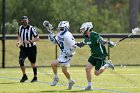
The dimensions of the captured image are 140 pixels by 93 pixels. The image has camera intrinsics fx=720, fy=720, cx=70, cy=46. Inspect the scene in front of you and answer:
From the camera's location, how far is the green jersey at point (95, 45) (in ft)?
61.9

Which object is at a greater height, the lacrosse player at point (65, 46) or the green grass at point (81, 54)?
the lacrosse player at point (65, 46)

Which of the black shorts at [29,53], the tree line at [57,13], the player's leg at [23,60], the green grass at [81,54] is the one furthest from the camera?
the tree line at [57,13]

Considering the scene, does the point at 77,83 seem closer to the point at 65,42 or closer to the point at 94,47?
the point at 65,42

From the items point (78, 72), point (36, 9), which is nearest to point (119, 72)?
point (78, 72)

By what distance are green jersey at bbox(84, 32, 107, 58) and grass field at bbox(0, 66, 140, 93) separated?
0.93 metres

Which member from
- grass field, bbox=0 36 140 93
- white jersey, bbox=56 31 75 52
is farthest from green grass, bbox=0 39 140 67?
white jersey, bbox=56 31 75 52

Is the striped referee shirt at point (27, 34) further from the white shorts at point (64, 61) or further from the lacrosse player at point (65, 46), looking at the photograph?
the white shorts at point (64, 61)

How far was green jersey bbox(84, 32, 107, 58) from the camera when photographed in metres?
18.9

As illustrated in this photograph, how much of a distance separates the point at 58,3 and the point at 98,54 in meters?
29.5

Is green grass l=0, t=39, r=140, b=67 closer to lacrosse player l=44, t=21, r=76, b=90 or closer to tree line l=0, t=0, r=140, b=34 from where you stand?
tree line l=0, t=0, r=140, b=34

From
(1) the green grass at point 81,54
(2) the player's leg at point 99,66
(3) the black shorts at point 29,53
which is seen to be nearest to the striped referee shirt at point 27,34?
(3) the black shorts at point 29,53

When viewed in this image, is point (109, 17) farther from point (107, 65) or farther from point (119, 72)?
point (107, 65)

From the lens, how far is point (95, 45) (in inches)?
750

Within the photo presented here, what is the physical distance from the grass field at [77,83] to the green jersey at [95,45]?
0.93 metres
